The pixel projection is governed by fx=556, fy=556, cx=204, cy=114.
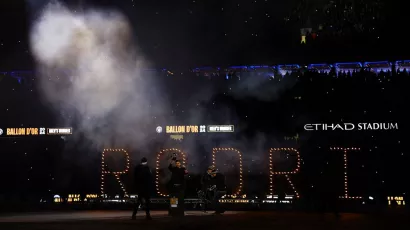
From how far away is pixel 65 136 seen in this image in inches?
1044

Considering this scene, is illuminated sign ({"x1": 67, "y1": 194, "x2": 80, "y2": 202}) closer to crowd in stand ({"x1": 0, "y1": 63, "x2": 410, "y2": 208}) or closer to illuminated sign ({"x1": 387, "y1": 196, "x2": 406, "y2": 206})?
crowd in stand ({"x1": 0, "y1": 63, "x2": 410, "y2": 208})

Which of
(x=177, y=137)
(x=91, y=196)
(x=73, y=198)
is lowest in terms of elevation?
(x=73, y=198)

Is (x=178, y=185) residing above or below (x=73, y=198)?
above

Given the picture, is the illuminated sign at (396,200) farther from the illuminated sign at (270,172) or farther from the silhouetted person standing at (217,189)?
the silhouetted person standing at (217,189)

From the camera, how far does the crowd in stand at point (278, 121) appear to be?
23703 mm

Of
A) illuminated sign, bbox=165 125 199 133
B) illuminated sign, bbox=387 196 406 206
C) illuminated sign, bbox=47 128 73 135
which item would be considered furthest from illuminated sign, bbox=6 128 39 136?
illuminated sign, bbox=387 196 406 206

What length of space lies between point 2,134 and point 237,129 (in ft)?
37.9

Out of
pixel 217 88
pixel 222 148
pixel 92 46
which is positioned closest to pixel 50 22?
pixel 92 46

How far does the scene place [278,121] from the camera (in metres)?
25.2

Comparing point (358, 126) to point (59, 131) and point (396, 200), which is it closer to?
point (396, 200)

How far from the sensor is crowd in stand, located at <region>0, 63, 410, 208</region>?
2370cm

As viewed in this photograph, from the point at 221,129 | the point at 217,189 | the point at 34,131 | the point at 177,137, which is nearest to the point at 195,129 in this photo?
the point at 177,137

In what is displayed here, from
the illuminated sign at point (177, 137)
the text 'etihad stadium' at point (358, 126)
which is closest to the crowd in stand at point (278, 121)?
the text 'etihad stadium' at point (358, 126)

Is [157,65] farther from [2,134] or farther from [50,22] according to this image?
[2,134]
